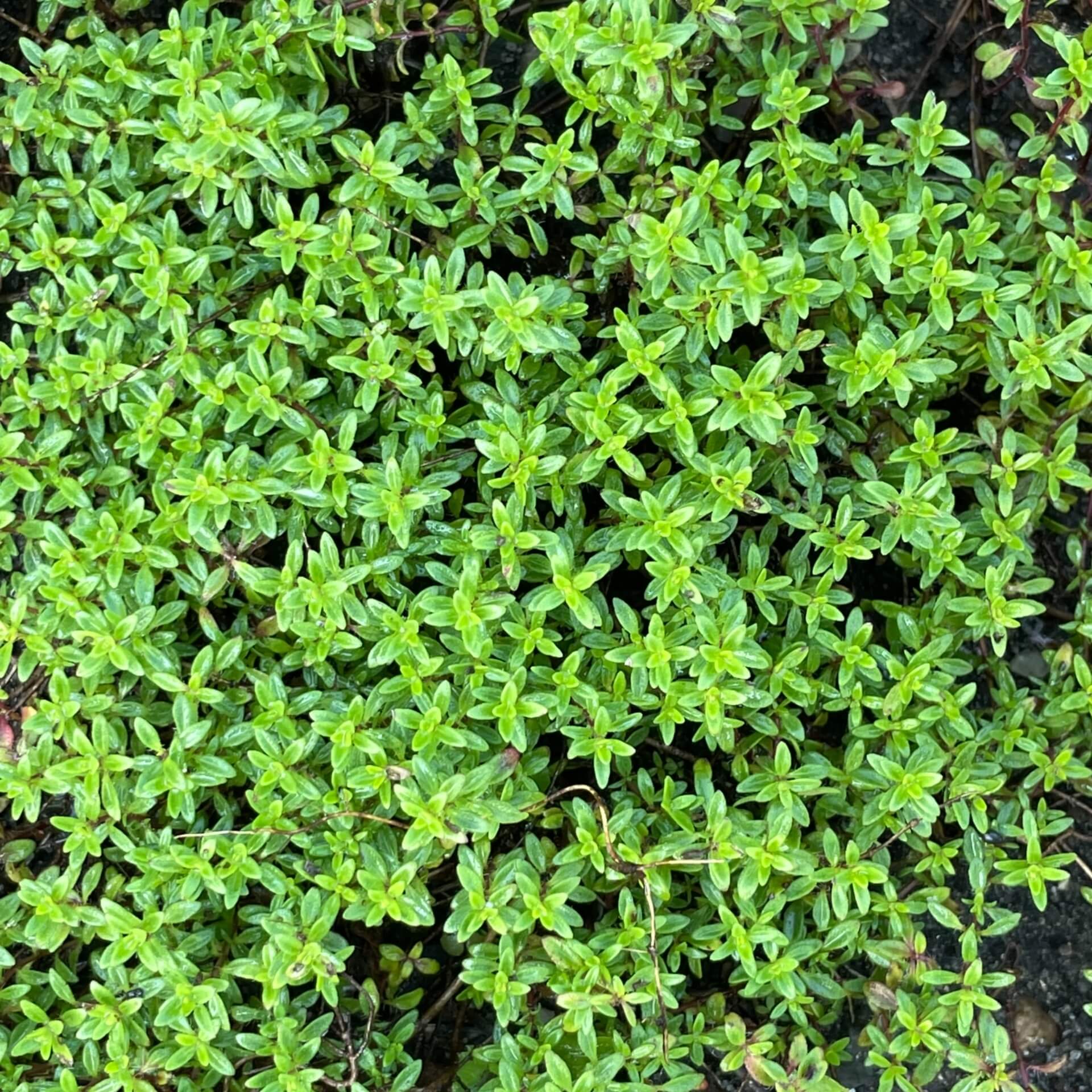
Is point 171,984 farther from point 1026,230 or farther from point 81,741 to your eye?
point 1026,230

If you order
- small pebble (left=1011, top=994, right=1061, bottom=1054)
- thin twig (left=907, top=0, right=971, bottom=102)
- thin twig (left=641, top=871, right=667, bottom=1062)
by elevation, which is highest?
thin twig (left=907, top=0, right=971, bottom=102)

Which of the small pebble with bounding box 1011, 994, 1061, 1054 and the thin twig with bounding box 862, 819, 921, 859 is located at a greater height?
the thin twig with bounding box 862, 819, 921, 859

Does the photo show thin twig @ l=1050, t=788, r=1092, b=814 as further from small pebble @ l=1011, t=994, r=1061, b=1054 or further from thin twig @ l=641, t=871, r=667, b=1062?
thin twig @ l=641, t=871, r=667, b=1062

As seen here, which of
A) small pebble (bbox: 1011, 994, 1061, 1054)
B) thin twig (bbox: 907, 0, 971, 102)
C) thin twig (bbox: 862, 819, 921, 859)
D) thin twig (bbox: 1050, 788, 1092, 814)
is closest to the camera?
thin twig (bbox: 862, 819, 921, 859)

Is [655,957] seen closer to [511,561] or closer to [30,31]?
[511,561]

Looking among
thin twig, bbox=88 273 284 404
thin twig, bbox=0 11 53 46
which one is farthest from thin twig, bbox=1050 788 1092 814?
thin twig, bbox=0 11 53 46

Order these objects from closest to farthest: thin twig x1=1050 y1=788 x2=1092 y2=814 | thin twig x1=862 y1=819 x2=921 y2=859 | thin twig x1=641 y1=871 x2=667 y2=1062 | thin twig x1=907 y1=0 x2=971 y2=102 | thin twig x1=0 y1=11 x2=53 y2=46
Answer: thin twig x1=641 y1=871 x2=667 y2=1062, thin twig x1=862 y1=819 x2=921 y2=859, thin twig x1=1050 y1=788 x2=1092 y2=814, thin twig x1=0 y1=11 x2=53 y2=46, thin twig x1=907 y1=0 x2=971 y2=102

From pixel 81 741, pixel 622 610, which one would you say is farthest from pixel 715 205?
pixel 81 741
